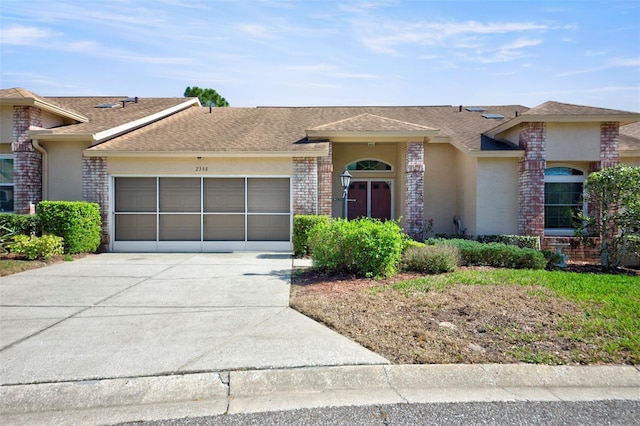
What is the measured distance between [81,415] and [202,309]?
9.44 feet

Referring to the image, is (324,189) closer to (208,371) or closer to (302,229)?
(302,229)

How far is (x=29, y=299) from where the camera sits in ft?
23.0

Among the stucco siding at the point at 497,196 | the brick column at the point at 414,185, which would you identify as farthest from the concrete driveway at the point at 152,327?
the stucco siding at the point at 497,196

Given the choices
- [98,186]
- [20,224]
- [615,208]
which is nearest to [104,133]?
[98,186]

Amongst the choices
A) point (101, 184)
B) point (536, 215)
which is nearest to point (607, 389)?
point (536, 215)

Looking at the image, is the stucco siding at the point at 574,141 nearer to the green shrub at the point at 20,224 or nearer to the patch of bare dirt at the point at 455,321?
the patch of bare dirt at the point at 455,321

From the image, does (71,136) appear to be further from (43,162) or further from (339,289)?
(339,289)

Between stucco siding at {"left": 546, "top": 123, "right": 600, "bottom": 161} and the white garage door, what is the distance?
780 cm

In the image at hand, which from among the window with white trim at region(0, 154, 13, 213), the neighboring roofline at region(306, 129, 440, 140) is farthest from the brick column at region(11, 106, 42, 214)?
the neighboring roofline at region(306, 129, 440, 140)

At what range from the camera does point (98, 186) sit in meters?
12.6

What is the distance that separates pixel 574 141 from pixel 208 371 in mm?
12177

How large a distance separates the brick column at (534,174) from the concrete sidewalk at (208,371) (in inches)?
334

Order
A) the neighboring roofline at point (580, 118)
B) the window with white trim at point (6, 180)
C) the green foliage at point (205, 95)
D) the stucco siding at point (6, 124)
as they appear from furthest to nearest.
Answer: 1. the green foliage at point (205, 95)
2. the window with white trim at point (6, 180)
3. the stucco siding at point (6, 124)
4. the neighboring roofline at point (580, 118)

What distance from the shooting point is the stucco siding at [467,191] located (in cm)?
1317
